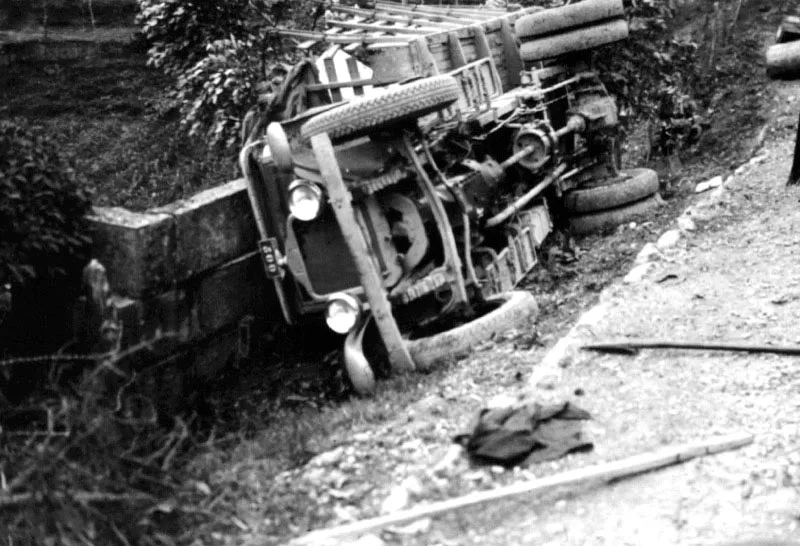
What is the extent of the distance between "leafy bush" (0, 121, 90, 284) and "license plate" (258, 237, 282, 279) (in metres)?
1.08

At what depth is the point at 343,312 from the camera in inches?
249

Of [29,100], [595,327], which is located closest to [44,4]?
[29,100]

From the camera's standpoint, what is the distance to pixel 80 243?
19.2 feet

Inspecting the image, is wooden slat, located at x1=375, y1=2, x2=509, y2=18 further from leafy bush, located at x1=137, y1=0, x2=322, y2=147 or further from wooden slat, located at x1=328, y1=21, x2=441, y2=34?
wooden slat, located at x1=328, y1=21, x2=441, y2=34

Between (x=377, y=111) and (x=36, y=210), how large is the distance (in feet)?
6.29

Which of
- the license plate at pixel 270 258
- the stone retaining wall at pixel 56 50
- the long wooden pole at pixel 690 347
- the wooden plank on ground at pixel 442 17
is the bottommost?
the long wooden pole at pixel 690 347

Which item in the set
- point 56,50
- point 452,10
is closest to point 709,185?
point 452,10

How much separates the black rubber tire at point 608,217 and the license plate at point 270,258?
3.69m

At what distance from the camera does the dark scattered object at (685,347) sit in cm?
541

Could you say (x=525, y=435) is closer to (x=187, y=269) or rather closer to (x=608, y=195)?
(x=187, y=269)

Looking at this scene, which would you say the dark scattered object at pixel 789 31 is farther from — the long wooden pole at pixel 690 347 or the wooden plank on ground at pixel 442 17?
the long wooden pole at pixel 690 347

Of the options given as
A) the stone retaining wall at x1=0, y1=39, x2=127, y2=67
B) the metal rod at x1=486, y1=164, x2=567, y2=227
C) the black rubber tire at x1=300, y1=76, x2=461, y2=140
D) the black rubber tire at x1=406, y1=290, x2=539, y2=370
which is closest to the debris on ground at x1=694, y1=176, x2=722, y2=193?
the metal rod at x1=486, y1=164, x2=567, y2=227

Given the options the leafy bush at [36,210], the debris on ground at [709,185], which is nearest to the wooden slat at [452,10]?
the debris on ground at [709,185]

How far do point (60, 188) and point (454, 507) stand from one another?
293 cm
